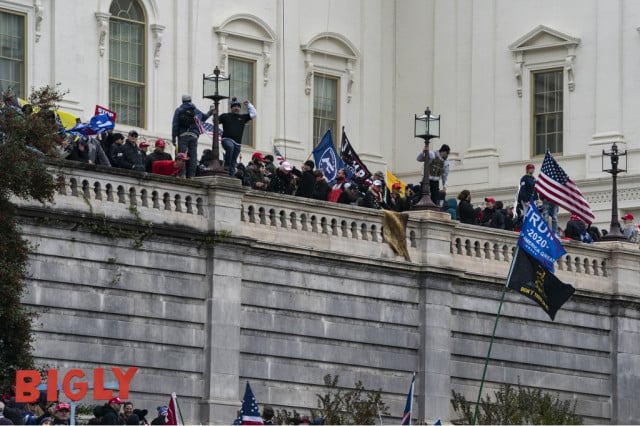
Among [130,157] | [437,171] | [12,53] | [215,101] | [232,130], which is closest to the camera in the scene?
[130,157]

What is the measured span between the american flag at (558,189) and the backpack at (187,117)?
958cm

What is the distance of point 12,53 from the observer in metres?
67.8

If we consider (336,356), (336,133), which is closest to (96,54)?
(336,133)

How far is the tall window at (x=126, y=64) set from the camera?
70.5 meters

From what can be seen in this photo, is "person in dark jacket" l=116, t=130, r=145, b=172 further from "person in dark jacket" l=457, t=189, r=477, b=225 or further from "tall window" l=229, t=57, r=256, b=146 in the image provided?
"tall window" l=229, t=57, r=256, b=146

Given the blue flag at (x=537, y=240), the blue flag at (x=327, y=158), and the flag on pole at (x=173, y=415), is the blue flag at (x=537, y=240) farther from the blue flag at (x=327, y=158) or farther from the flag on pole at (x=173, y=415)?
the flag on pole at (x=173, y=415)

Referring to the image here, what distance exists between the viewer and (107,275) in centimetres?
5456

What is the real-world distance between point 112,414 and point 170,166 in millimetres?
10994

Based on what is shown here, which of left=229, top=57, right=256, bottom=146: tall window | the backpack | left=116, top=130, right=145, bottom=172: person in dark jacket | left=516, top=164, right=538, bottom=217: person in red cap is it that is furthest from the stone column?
left=229, top=57, right=256, bottom=146: tall window

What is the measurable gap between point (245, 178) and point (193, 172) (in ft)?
7.85

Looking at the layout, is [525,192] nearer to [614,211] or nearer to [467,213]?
[614,211]

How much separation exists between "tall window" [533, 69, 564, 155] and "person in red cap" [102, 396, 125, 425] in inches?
1210

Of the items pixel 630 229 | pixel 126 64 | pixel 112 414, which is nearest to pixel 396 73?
pixel 126 64

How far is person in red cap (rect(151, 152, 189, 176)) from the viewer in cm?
5612
